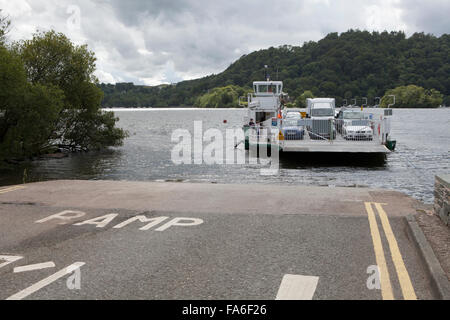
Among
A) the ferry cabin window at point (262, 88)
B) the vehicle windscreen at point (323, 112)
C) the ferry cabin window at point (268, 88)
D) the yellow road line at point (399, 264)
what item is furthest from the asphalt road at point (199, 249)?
the ferry cabin window at point (262, 88)

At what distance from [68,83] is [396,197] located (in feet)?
99.6

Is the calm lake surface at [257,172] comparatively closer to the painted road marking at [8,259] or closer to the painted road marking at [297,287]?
the painted road marking at [297,287]

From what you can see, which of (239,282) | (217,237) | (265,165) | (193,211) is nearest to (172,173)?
(265,165)

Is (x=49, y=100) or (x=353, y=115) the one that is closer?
(x=49, y=100)

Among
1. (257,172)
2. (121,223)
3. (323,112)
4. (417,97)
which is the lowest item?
(257,172)

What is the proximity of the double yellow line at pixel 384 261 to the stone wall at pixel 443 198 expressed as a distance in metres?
0.91

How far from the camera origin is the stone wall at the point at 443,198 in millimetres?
6953

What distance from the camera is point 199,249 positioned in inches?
245

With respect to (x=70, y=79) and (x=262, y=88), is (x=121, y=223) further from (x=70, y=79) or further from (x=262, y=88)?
(x=262, y=88)

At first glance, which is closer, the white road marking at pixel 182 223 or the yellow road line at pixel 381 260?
the yellow road line at pixel 381 260

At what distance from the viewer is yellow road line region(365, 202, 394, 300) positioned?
15.2ft

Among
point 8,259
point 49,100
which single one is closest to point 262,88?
point 49,100

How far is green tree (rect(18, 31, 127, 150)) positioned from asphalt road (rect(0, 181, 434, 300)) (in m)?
24.8

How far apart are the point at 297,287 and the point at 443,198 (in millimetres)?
3943
